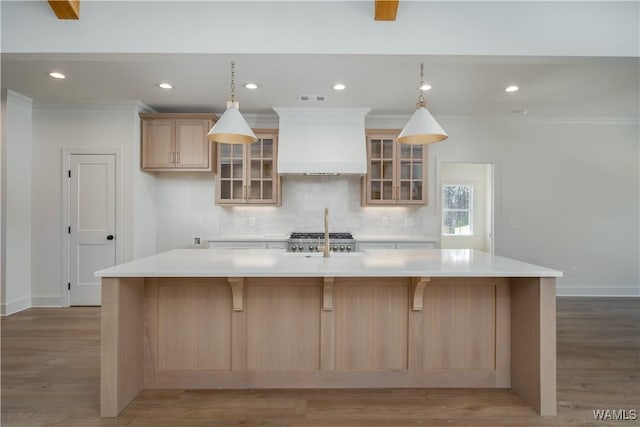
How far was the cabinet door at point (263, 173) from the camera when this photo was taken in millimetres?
4477

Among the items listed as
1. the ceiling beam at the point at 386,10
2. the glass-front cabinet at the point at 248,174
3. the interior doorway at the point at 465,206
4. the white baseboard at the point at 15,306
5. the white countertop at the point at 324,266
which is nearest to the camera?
the white countertop at the point at 324,266

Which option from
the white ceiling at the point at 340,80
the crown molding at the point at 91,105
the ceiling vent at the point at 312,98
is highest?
the white ceiling at the point at 340,80

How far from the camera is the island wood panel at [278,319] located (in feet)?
7.41

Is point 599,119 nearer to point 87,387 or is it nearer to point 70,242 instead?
point 87,387

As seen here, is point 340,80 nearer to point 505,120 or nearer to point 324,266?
point 324,266

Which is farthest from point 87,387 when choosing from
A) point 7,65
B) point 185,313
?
point 7,65

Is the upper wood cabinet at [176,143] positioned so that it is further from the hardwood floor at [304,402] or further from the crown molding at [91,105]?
the hardwood floor at [304,402]

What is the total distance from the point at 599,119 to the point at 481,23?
3.76 m

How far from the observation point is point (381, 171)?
452 cm

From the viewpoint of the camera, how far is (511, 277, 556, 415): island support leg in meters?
2.00

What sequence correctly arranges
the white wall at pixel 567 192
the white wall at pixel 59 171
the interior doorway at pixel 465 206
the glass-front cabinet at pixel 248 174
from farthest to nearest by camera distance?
the interior doorway at pixel 465 206 → the white wall at pixel 567 192 → the glass-front cabinet at pixel 248 174 → the white wall at pixel 59 171

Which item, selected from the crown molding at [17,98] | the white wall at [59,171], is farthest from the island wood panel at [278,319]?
the crown molding at [17,98]

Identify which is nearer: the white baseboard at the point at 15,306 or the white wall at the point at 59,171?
the white baseboard at the point at 15,306

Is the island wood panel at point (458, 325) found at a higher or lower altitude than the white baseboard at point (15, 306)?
higher
